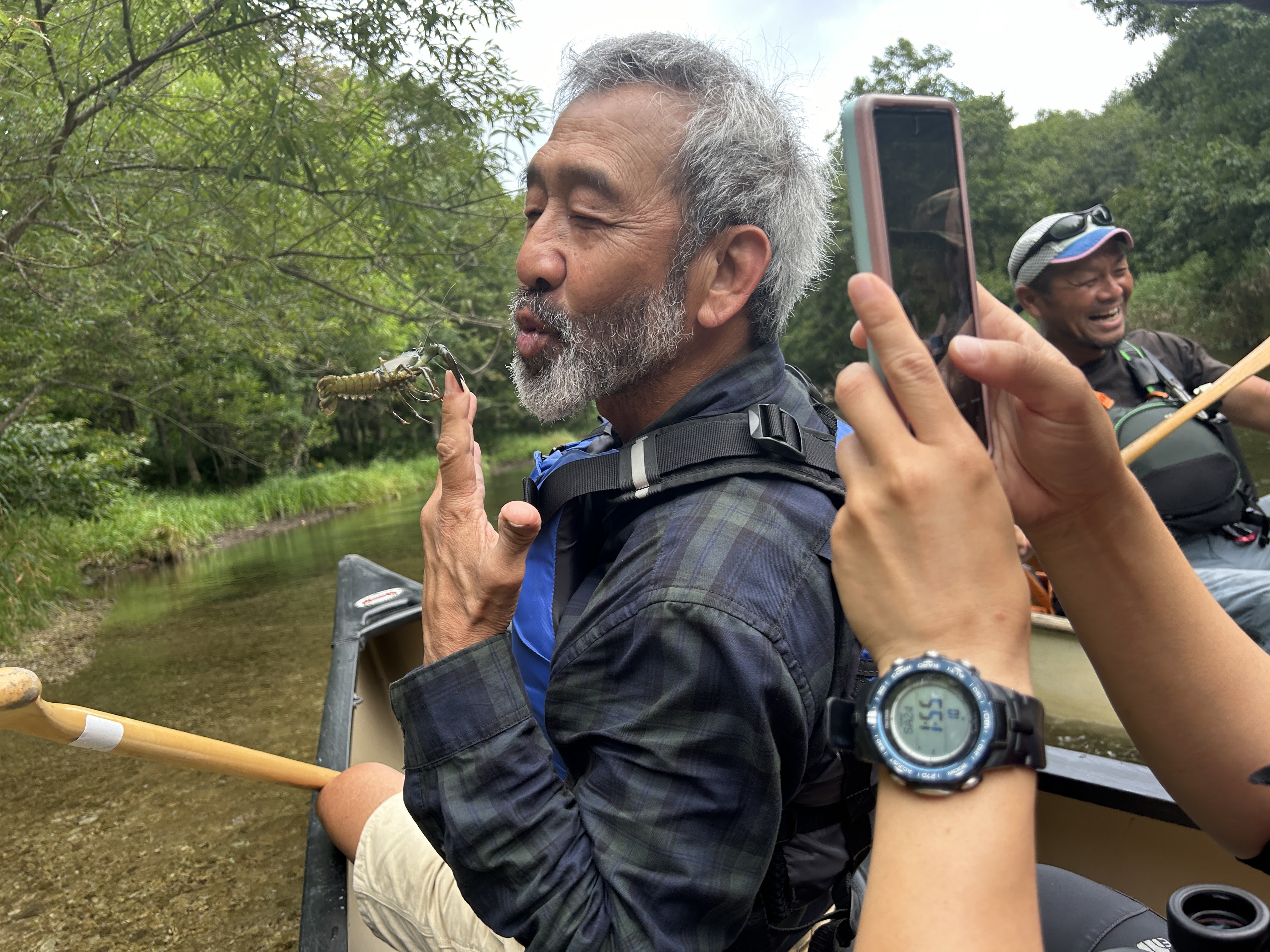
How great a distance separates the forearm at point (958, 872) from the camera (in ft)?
2.13

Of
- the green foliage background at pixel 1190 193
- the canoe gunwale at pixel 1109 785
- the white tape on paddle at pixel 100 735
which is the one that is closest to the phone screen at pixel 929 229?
the canoe gunwale at pixel 1109 785

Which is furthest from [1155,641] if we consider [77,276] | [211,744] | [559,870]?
[77,276]

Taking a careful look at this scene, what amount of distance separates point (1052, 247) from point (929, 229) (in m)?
3.36

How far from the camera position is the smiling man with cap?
11.7ft

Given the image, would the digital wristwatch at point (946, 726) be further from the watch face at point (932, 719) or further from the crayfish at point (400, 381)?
the crayfish at point (400, 381)

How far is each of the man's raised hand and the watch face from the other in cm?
63

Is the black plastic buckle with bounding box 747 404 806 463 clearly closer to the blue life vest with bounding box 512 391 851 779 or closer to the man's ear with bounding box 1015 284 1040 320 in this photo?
the blue life vest with bounding box 512 391 851 779

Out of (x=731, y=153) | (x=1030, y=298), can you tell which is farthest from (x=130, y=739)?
(x=1030, y=298)

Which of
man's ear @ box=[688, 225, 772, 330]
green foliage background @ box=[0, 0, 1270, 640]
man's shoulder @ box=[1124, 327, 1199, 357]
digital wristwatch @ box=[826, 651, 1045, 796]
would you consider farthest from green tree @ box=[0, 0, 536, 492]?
digital wristwatch @ box=[826, 651, 1045, 796]

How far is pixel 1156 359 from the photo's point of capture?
3.74 m

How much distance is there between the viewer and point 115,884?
3.81 m

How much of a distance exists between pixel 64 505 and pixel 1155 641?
1056 centimetres

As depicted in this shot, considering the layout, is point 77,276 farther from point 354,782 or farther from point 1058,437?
point 1058,437

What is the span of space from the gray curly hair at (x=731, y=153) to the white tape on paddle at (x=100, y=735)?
74.0 inches
